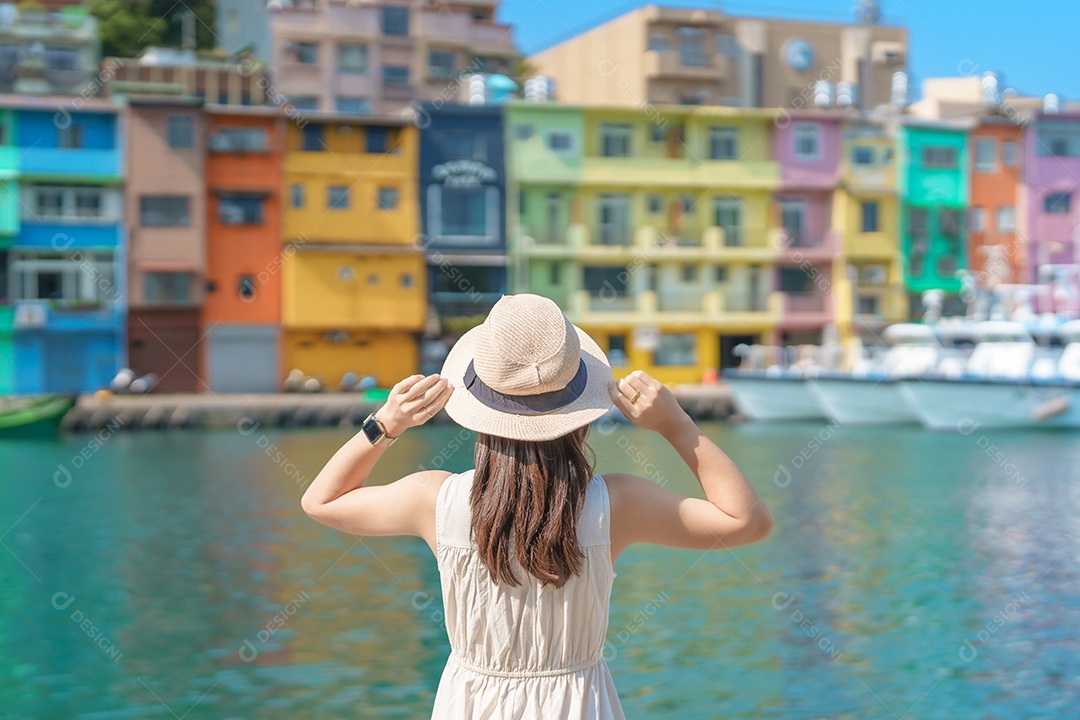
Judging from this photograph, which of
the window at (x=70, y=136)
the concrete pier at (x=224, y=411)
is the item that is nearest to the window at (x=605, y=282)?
the concrete pier at (x=224, y=411)

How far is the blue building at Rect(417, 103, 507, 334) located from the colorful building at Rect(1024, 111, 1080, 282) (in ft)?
61.3

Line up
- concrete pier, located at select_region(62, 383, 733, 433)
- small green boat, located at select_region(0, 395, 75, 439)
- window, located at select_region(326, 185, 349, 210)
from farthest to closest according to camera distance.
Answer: window, located at select_region(326, 185, 349, 210)
concrete pier, located at select_region(62, 383, 733, 433)
small green boat, located at select_region(0, 395, 75, 439)

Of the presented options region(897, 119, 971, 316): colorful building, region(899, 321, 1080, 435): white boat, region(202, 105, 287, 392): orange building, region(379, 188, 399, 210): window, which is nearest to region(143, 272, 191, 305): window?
region(202, 105, 287, 392): orange building

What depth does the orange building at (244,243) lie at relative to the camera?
4056cm

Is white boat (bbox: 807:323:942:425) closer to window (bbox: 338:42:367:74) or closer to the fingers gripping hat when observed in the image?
window (bbox: 338:42:367:74)

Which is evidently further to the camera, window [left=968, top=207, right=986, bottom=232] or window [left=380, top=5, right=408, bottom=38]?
window [left=380, top=5, right=408, bottom=38]

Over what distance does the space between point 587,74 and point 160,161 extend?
67.0ft

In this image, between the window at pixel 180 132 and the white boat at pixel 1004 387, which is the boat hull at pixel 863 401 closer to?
the white boat at pixel 1004 387

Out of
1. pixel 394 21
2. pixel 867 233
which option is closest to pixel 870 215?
pixel 867 233

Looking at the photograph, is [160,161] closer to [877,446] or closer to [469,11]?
[469,11]

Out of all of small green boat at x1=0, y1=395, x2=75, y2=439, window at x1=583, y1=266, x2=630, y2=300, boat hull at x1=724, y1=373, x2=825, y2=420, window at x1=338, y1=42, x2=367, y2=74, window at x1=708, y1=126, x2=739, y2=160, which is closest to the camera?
small green boat at x1=0, y1=395, x2=75, y2=439

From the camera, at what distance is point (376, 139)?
1668 inches

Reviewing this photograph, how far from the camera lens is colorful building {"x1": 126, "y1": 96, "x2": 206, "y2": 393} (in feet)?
130

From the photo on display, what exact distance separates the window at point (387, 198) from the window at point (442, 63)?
863 centimetres
